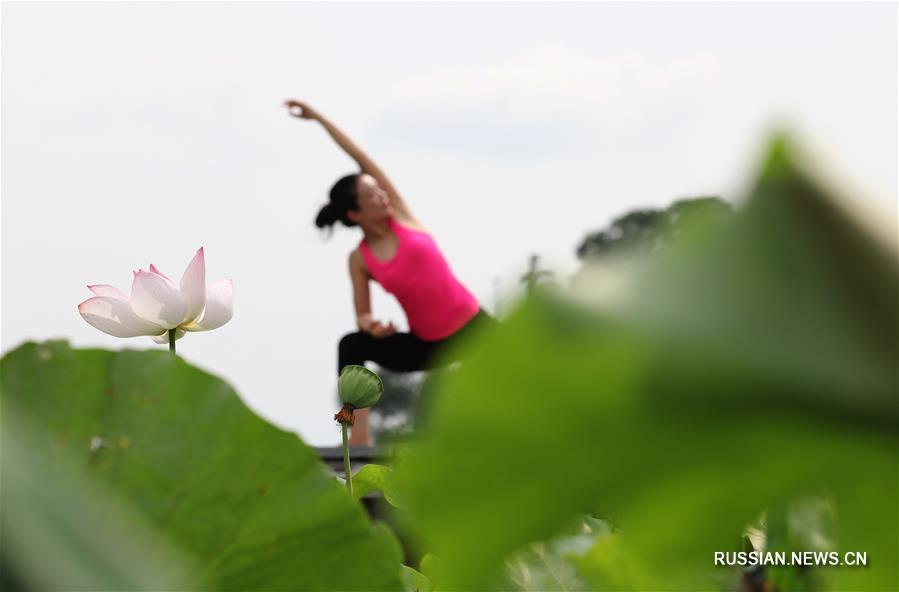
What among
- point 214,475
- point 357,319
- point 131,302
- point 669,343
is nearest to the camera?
point 669,343

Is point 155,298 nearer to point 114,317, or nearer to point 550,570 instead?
point 114,317

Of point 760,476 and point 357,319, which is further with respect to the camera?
point 357,319

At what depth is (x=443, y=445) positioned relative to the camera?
3.3 inches

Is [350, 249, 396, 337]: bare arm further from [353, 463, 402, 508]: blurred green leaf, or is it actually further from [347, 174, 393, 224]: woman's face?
[353, 463, 402, 508]: blurred green leaf

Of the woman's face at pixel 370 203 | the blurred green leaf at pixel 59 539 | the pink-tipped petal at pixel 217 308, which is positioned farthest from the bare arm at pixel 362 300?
the blurred green leaf at pixel 59 539

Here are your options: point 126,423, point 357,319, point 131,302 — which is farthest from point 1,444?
point 357,319

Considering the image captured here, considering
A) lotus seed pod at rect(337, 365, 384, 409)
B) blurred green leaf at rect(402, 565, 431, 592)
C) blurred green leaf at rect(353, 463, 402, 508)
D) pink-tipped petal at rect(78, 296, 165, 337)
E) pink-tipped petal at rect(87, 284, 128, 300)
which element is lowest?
blurred green leaf at rect(402, 565, 431, 592)

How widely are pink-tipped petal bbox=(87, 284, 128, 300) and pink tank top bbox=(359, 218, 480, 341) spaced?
7.82 ft

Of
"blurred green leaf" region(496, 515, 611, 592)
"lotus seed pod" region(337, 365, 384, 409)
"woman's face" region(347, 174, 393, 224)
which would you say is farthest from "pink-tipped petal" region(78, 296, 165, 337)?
"woman's face" region(347, 174, 393, 224)

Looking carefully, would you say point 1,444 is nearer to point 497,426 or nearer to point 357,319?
point 497,426

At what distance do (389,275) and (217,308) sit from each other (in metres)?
2.32

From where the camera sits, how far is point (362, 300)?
313cm

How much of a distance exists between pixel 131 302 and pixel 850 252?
26.5 inches

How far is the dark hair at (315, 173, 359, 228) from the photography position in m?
3.26
